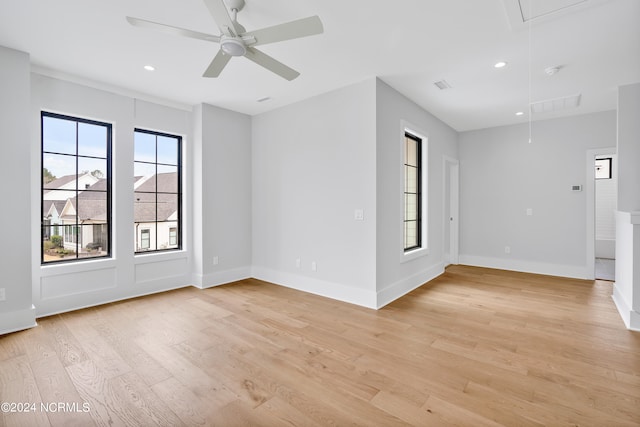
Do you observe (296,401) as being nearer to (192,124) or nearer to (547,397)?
(547,397)

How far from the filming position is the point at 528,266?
5660mm

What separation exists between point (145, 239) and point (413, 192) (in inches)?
165

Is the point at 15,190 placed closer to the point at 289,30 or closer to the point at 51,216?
the point at 51,216

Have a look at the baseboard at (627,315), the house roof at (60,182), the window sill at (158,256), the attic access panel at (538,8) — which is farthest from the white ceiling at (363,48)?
the baseboard at (627,315)

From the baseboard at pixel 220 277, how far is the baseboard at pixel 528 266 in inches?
178

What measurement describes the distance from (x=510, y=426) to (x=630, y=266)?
2.72m

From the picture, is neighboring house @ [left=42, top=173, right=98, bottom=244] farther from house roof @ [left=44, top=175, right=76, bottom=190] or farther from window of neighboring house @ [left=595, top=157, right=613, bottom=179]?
window of neighboring house @ [left=595, top=157, right=613, bottom=179]

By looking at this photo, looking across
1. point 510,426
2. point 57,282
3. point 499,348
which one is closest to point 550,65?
point 499,348

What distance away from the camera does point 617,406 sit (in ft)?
6.28

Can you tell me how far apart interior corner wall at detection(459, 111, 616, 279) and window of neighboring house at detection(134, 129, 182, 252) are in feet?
18.2

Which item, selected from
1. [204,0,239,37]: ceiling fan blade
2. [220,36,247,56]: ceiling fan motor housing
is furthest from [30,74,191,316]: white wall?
[204,0,239,37]: ceiling fan blade

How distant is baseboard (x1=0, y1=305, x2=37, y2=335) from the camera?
117 inches

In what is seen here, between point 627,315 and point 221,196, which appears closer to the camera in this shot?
point 627,315

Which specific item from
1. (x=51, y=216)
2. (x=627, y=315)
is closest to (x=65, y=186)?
(x=51, y=216)
